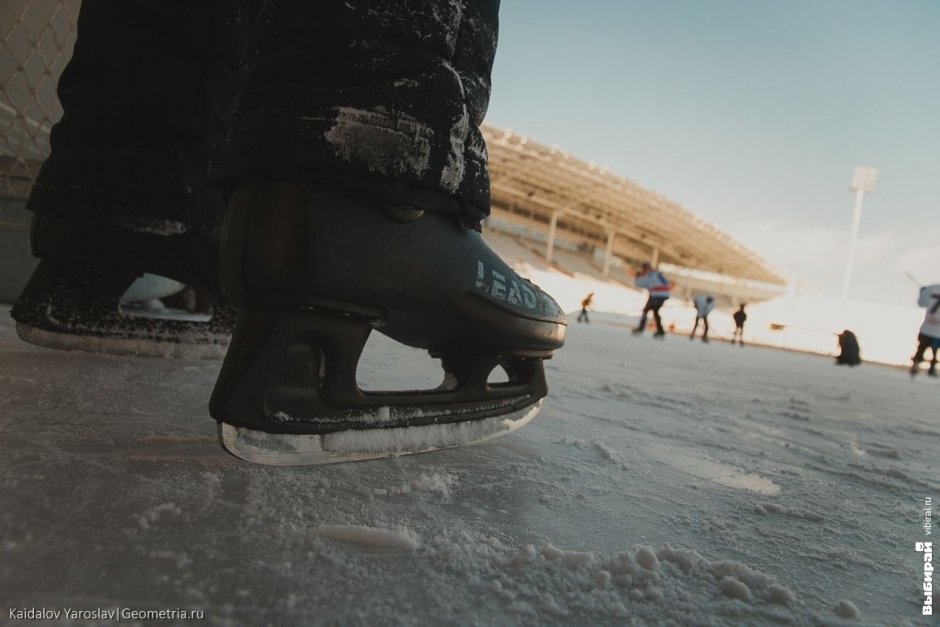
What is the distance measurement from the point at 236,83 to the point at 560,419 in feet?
2.51

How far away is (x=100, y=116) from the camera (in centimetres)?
69

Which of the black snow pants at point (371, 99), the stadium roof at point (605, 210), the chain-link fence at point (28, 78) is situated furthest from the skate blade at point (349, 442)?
the stadium roof at point (605, 210)

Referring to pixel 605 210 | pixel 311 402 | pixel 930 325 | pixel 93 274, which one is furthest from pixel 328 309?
pixel 605 210

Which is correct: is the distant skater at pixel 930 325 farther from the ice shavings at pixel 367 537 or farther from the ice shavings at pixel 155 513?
the ice shavings at pixel 155 513

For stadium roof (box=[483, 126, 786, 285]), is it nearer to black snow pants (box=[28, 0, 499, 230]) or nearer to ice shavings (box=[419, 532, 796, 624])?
black snow pants (box=[28, 0, 499, 230])

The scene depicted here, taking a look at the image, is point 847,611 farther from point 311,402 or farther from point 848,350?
point 848,350

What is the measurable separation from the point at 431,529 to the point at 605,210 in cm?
1995

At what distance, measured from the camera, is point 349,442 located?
445mm

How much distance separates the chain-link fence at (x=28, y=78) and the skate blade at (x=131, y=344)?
1.12 meters

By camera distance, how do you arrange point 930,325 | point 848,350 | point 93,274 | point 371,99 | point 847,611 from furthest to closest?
point 848,350, point 930,325, point 93,274, point 371,99, point 847,611

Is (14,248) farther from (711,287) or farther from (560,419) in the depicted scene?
(711,287)

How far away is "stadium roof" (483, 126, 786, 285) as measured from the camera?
51.2ft

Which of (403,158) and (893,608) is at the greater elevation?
(403,158)

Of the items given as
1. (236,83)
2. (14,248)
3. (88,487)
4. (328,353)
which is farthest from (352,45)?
(14,248)
